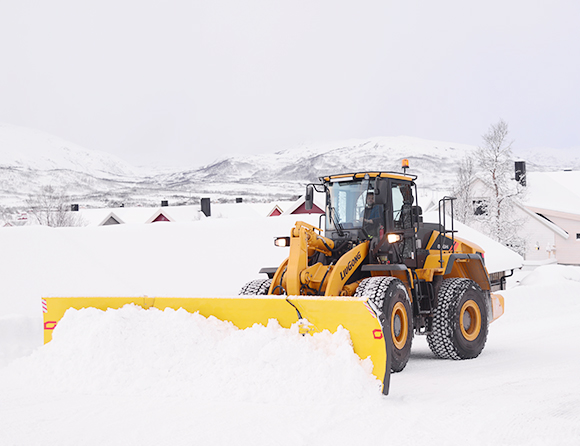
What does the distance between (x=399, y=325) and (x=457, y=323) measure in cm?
160

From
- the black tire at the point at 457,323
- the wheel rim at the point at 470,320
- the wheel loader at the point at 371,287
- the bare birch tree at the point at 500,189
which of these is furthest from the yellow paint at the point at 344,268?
the bare birch tree at the point at 500,189

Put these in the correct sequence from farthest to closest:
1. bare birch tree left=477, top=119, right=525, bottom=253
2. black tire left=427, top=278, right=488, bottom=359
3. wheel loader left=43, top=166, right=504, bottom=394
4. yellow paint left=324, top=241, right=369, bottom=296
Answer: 1. bare birch tree left=477, top=119, right=525, bottom=253
2. black tire left=427, top=278, right=488, bottom=359
3. yellow paint left=324, top=241, right=369, bottom=296
4. wheel loader left=43, top=166, right=504, bottom=394

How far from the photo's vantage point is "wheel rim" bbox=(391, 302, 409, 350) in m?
7.41

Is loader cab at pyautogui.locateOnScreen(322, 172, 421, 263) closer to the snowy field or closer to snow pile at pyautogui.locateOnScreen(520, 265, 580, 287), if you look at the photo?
the snowy field

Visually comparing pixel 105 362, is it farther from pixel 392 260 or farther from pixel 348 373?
pixel 392 260

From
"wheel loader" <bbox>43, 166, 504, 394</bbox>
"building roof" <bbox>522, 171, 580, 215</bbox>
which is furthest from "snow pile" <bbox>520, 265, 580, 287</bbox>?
"building roof" <bbox>522, 171, 580, 215</bbox>

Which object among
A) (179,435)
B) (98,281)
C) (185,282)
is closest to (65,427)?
(179,435)

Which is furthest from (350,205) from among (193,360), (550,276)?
(550,276)

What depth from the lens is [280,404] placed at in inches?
226

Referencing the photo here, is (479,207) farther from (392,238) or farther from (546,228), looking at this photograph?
(392,238)

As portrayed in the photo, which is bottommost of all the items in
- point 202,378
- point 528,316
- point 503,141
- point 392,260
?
point 528,316

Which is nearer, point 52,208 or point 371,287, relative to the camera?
point 371,287

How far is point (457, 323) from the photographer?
28.9 feet

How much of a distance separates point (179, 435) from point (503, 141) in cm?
3398
